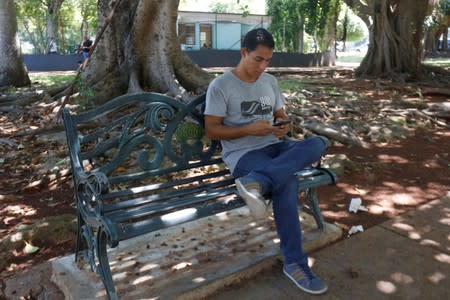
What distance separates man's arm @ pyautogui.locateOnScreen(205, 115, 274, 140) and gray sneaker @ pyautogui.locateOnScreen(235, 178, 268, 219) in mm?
422

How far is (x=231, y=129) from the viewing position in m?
2.83

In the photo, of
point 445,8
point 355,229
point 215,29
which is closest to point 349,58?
point 445,8

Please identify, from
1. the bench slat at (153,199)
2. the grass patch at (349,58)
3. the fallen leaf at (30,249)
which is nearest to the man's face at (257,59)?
the bench slat at (153,199)

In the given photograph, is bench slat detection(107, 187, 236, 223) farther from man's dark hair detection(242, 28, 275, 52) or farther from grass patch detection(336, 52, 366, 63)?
grass patch detection(336, 52, 366, 63)

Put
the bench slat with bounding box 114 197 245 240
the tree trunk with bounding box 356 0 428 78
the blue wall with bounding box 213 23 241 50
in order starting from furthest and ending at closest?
the blue wall with bounding box 213 23 241 50
the tree trunk with bounding box 356 0 428 78
the bench slat with bounding box 114 197 245 240

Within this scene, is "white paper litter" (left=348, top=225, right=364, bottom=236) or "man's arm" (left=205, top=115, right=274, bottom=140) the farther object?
"white paper litter" (left=348, top=225, right=364, bottom=236)

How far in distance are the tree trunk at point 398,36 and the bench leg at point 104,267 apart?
36.9ft

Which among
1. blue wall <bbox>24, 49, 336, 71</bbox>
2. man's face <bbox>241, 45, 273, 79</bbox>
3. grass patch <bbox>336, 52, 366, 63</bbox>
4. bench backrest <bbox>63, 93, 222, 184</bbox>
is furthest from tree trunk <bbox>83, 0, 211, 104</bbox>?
grass patch <bbox>336, 52, 366, 63</bbox>

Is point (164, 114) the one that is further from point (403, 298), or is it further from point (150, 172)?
point (403, 298)

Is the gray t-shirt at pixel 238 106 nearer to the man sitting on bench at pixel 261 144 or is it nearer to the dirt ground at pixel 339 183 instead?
the man sitting on bench at pixel 261 144

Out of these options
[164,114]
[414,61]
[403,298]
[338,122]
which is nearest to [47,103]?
[338,122]

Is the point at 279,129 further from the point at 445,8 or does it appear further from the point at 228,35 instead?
the point at 445,8

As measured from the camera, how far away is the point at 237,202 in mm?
2625

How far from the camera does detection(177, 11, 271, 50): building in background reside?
28219 mm
